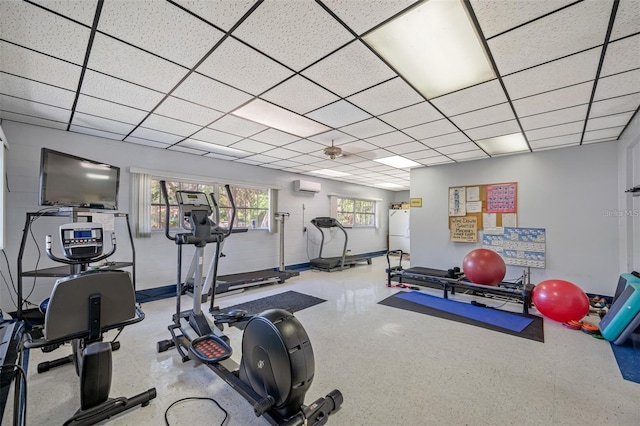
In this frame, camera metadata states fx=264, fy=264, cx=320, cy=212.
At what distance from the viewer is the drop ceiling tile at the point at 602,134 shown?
11.7ft

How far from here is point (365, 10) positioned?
1.55 m

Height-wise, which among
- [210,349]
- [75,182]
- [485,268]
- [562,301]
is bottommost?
[210,349]

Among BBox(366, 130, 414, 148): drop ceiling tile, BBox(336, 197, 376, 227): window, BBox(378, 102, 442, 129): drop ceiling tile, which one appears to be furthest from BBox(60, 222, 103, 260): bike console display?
BBox(336, 197, 376, 227): window

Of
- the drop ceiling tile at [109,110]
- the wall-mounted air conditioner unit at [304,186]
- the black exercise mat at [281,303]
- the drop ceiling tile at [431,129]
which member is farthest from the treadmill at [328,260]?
the drop ceiling tile at [109,110]

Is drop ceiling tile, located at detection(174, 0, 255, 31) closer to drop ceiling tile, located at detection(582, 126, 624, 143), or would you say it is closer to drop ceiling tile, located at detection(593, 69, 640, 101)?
drop ceiling tile, located at detection(593, 69, 640, 101)

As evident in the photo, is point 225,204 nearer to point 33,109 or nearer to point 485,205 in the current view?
point 33,109

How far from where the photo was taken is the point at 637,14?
1544 millimetres

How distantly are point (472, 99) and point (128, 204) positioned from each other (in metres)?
5.00

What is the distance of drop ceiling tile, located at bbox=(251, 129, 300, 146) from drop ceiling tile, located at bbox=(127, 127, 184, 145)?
3.86 feet

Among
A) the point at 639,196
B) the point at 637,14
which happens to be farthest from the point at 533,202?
the point at 637,14

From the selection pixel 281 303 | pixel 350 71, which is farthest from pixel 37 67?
pixel 281 303

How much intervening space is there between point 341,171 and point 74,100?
4856mm

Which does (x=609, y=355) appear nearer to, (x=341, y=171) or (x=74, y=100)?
(x=341, y=171)

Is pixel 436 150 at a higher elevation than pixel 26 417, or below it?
higher
